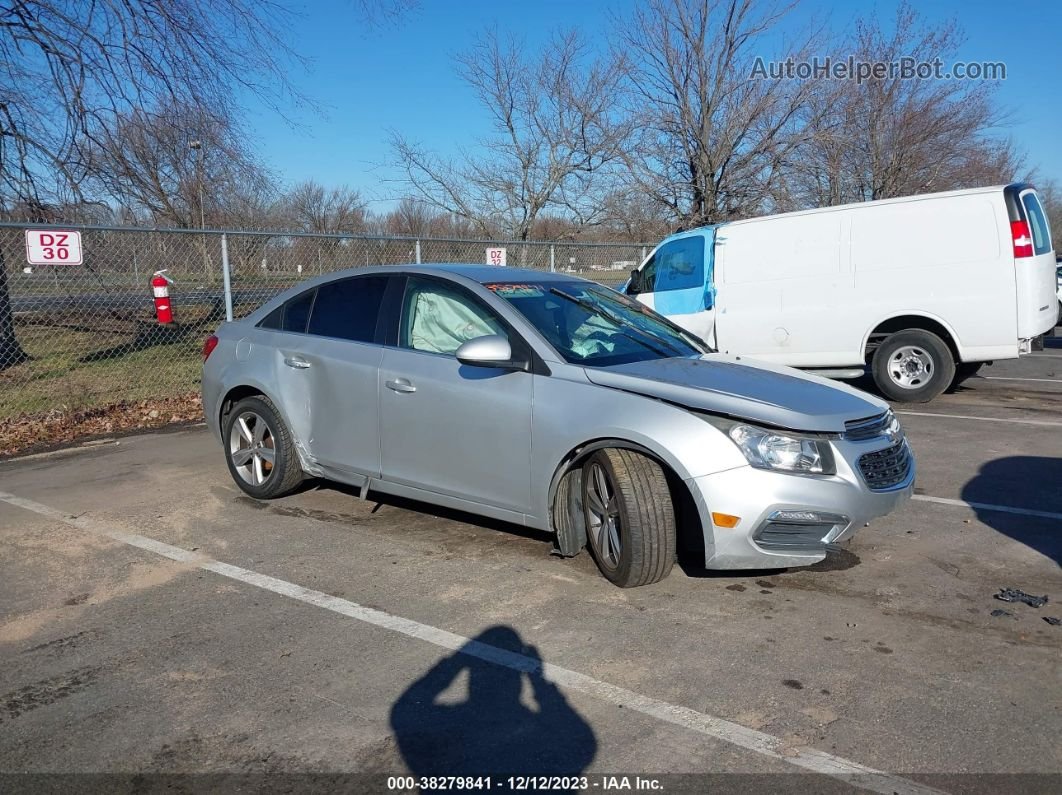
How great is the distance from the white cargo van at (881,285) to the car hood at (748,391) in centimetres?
527

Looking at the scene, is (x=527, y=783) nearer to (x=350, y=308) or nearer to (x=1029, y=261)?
(x=350, y=308)

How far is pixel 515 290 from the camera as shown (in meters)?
5.11

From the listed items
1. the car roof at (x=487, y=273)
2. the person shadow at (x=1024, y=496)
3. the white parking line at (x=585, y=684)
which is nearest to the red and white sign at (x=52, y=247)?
the white parking line at (x=585, y=684)

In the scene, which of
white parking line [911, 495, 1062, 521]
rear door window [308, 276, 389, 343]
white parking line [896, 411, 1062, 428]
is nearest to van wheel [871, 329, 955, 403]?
white parking line [896, 411, 1062, 428]

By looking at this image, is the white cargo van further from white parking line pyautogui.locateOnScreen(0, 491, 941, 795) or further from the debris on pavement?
white parking line pyautogui.locateOnScreen(0, 491, 941, 795)

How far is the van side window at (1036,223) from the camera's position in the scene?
894 centimetres

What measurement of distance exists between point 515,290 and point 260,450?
217 centimetres

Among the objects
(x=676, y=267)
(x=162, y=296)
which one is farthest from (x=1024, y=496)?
(x=162, y=296)

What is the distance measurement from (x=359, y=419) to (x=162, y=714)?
7.74ft

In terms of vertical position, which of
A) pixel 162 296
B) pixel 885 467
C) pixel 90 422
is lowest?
pixel 90 422

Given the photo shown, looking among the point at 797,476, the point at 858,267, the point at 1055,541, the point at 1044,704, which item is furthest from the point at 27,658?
the point at 858,267

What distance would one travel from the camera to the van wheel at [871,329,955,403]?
9500 mm

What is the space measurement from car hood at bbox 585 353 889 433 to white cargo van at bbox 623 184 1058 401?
5274mm

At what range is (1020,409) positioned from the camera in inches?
364
